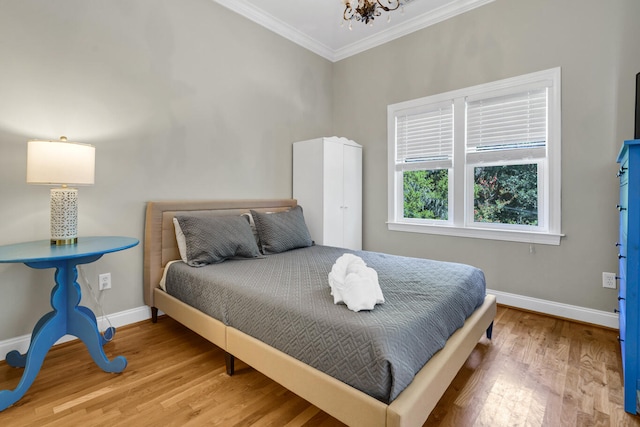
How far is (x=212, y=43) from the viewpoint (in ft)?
9.77

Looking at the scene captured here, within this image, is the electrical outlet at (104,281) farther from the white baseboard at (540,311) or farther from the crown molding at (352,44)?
the crown molding at (352,44)

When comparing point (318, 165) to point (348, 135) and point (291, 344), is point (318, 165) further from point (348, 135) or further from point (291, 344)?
point (291, 344)

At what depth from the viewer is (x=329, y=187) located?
11.6 ft

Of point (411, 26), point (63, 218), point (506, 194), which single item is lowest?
point (63, 218)

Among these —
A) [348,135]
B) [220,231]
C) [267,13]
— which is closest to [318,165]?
[348,135]

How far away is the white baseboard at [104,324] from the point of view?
200cm

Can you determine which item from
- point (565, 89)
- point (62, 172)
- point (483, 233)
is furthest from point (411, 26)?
point (62, 172)

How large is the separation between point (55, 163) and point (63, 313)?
2.87ft

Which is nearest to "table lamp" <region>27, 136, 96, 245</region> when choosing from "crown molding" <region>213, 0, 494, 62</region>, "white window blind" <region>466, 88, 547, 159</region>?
"crown molding" <region>213, 0, 494, 62</region>

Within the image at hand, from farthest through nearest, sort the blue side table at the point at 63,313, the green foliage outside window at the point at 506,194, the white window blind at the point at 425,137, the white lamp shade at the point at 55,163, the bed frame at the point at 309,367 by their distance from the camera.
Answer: the white window blind at the point at 425,137
the green foliage outside window at the point at 506,194
the white lamp shade at the point at 55,163
the blue side table at the point at 63,313
the bed frame at the point at 309,367

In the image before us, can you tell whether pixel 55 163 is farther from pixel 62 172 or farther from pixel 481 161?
pixel 481 161

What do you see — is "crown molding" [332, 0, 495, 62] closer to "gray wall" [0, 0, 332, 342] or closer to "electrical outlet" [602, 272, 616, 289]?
"gray wall" [0, 0, 332, 342]

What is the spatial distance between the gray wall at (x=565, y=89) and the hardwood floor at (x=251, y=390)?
0.64 m

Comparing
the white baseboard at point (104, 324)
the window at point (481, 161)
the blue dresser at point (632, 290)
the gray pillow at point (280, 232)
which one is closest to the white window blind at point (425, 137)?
the window at point (481, 161)
